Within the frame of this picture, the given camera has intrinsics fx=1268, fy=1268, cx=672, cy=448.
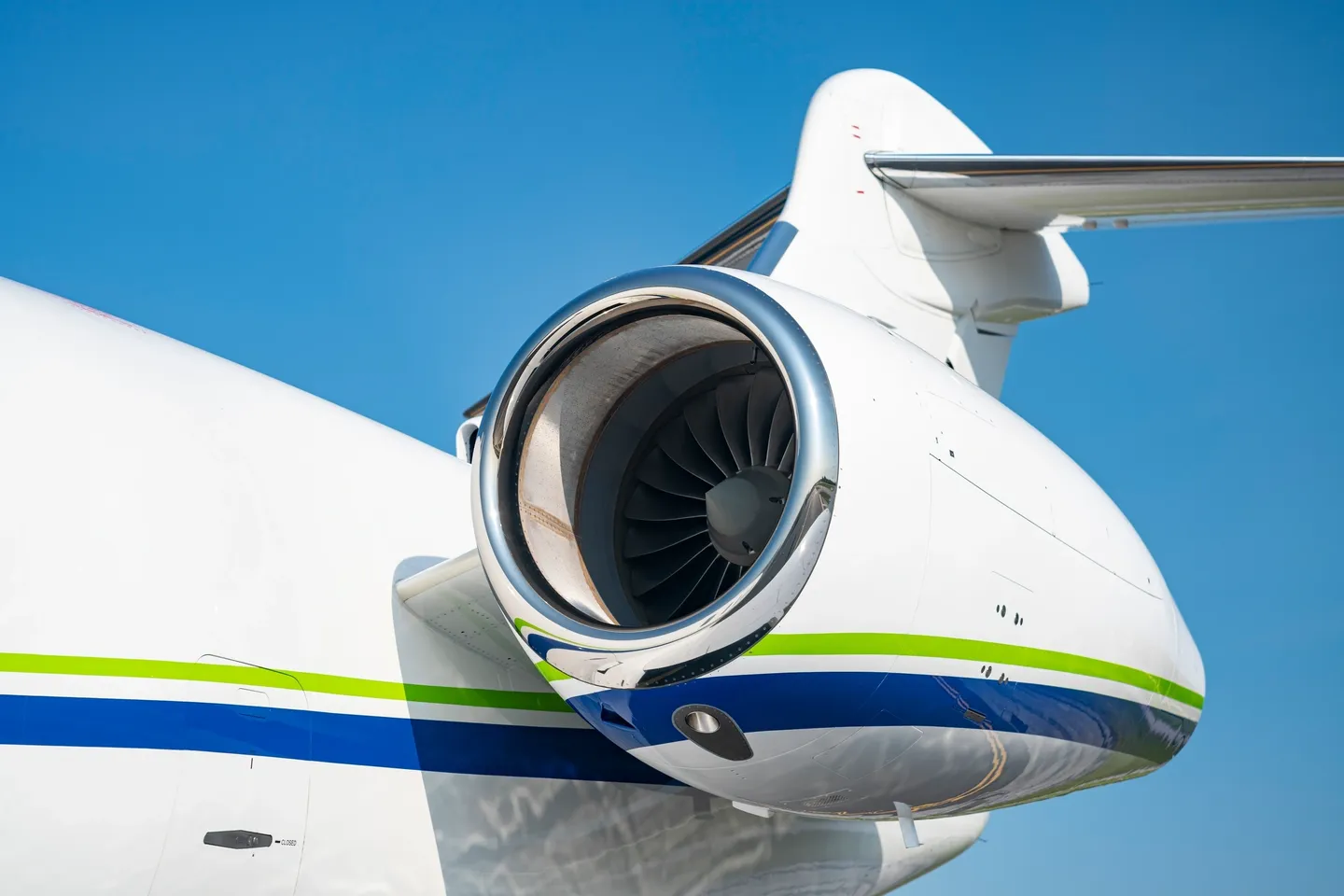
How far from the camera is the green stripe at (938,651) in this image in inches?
145

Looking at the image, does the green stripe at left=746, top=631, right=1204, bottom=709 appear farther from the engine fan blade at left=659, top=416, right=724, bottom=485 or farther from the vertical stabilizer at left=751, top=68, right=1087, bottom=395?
the vertical stabilizer at left=751, top=68, right=1087, bottom=395

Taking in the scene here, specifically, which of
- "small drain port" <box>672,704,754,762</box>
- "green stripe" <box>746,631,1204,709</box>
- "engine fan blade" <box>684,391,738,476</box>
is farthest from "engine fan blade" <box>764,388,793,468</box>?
"small drain port" <box>672,704,754,762</box>

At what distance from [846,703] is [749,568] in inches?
19.9

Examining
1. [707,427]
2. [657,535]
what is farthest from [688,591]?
[707,427]

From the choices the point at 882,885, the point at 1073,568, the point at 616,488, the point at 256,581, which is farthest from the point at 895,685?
the point at 882,885

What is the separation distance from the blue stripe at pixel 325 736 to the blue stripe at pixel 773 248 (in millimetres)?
2217

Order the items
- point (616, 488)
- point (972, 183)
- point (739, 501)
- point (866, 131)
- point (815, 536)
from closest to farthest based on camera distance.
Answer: point (815, 536) → point (739, 501) → point (616, 488) → point (972, 183) → point (866, 131)

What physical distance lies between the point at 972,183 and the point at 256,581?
3.78m

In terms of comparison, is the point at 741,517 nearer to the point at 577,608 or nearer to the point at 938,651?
the point at 577,608

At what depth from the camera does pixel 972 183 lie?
610 cm

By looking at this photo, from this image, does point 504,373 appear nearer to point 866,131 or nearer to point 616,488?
point 616,488

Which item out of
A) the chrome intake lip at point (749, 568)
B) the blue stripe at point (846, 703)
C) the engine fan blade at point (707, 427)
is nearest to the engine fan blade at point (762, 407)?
the engine fan blade at point (707, 427)

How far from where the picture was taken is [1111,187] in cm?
568

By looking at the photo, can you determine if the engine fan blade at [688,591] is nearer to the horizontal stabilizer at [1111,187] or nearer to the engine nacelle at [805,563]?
the engine nacelle at [805,563]
